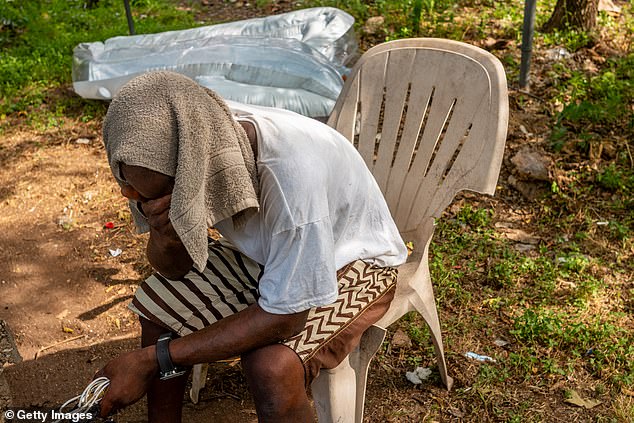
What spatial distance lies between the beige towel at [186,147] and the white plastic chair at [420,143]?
0.65m

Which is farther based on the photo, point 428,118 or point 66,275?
point 66,275

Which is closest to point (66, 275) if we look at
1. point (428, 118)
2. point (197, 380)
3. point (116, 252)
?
point (116, 252)

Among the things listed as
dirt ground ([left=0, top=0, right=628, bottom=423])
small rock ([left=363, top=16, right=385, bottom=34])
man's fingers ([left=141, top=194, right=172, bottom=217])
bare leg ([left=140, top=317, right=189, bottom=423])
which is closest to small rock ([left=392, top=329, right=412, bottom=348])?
dirt ground ([left=0, top=0, right=628, bottom=423])

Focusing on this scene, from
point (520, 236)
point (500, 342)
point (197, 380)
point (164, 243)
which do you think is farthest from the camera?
point (520, 236)

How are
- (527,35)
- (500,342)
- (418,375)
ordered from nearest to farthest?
(418,375) < (500,342) < (527,35)

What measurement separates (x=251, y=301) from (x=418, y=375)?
86 centimetres

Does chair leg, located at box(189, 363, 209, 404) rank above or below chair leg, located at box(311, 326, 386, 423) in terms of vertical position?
below

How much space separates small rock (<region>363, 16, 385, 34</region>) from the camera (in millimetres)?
5152

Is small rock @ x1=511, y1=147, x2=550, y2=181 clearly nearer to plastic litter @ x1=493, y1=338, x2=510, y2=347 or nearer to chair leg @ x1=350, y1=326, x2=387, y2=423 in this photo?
plastic litter @ x1=493, y1=338, x2=510, y2=347

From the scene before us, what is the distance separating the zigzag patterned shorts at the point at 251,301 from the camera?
75.1 inches

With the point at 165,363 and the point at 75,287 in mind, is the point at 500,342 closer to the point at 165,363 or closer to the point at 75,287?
the point at 165,363

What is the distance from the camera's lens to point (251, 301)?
2.14 m

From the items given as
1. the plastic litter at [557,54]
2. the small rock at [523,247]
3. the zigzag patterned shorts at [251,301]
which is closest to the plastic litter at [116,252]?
the zigzag patterned shorts at [251,301]

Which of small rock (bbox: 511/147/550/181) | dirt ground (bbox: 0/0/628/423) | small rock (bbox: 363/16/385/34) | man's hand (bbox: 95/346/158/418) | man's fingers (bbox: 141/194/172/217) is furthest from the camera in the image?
small rock (bbox: 363/16/385/34)
